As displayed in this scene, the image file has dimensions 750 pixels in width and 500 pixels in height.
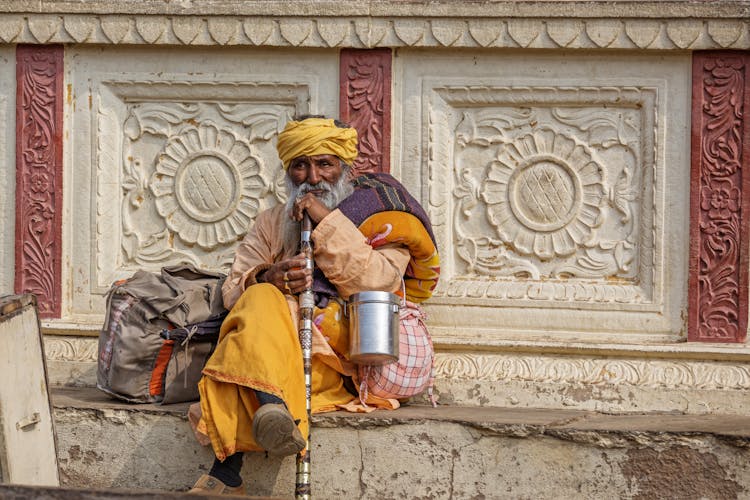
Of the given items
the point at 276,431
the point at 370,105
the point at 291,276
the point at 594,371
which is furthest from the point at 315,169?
the point at 594,371

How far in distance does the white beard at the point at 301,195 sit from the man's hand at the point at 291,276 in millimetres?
280

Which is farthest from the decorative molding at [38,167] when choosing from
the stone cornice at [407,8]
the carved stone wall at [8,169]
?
the stone cornice at [407,8]

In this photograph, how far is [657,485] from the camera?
4449mm

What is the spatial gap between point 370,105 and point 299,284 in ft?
3.89

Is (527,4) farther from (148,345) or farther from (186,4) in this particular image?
(148,345)

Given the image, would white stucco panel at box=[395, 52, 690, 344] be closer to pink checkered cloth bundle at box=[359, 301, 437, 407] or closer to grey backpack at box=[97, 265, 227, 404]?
pink checkered cloth bundle at box=[359, 301, 437, 407]

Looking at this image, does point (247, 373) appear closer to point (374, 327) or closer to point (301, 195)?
point (374, 327)

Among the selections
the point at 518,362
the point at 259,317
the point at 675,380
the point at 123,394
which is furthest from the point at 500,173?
the point at 123,394

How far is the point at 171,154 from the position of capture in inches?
228

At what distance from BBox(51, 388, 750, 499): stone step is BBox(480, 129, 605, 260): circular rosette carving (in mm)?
897

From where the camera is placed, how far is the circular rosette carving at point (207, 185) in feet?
18.9

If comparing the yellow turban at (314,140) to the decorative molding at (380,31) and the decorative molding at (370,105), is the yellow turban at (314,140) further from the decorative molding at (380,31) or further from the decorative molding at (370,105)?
the decorative molding at (380,31)

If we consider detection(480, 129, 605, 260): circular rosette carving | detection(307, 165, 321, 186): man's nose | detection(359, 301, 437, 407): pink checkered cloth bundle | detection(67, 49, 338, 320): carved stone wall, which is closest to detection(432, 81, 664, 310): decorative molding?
detection(480, 129, 605, 260): circular rosette carving

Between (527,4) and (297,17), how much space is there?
1.07 meters
